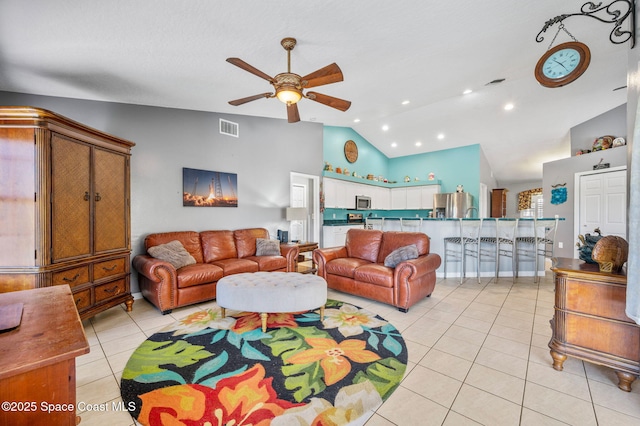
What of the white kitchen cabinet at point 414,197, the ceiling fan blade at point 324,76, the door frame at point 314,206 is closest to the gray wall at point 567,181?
the white kitchen cabinet at point 414,197

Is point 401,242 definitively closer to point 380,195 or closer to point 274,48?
point 274,48

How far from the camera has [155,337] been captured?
249cm

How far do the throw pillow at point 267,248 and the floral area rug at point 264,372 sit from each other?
1589mm

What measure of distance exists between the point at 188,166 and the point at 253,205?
1.33 metres

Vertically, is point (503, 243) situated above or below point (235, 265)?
above

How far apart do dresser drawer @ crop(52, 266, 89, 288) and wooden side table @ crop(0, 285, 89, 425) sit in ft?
5.86

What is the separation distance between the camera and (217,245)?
13.6ft

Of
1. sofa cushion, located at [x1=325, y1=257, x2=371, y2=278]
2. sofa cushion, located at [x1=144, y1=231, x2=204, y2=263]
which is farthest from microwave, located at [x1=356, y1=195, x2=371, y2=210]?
sofa cushion, located at [x1=144, y1=231, x2=204, y2=263]

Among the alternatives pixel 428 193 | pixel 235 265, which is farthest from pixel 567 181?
pixel 235 265

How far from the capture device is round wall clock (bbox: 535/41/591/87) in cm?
202

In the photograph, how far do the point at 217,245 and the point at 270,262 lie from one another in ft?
2.94

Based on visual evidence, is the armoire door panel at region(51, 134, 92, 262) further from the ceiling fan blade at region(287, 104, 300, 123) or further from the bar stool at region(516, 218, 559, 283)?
the bar stool at region(516, 218, 559, 283)

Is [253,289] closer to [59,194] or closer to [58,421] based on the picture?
[58,421]

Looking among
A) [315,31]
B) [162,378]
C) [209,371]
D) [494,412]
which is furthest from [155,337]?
[315,31]
